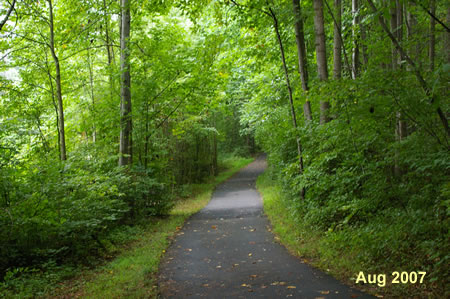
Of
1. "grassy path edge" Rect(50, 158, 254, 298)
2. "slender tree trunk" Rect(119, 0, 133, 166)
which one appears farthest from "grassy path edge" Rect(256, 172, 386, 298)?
"slender tree trunk" Rect(119, 0, 133, 166)

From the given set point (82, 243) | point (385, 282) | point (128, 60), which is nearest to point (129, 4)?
point (128, 60)

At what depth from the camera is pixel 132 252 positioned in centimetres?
812

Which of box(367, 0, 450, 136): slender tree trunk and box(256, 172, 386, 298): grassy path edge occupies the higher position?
box(367, 0, 450, 136): slender tree trunk

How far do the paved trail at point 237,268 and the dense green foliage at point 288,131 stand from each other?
3.39 ft

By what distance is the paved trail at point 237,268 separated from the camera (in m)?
5.13

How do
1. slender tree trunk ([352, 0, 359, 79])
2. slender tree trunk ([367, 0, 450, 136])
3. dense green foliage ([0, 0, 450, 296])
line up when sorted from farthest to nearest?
slender tree trunk ([352, 0, 359, 79]) < dense green foliage ([0, 0, 450, 296]) < slender tree trunk ([367, 0, 450, 136])

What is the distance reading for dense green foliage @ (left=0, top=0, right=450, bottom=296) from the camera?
197 inches

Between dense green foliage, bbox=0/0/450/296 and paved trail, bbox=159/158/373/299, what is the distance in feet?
3.39

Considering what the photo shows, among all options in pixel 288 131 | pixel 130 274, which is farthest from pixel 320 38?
pixel 130 274

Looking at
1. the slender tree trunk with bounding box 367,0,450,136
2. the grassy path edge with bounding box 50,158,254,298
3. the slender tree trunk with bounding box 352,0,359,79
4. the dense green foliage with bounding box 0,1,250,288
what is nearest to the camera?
the slender tree trunk with bounding box 367,0,450,136

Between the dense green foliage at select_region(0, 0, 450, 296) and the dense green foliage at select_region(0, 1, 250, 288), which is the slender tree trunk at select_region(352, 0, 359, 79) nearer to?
the dense green foliage at select_region(0, 0, 450, 296)

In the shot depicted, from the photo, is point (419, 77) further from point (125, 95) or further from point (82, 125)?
point (82, 125)

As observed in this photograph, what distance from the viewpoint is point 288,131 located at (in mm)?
8570

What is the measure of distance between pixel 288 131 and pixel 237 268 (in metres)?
3.60
